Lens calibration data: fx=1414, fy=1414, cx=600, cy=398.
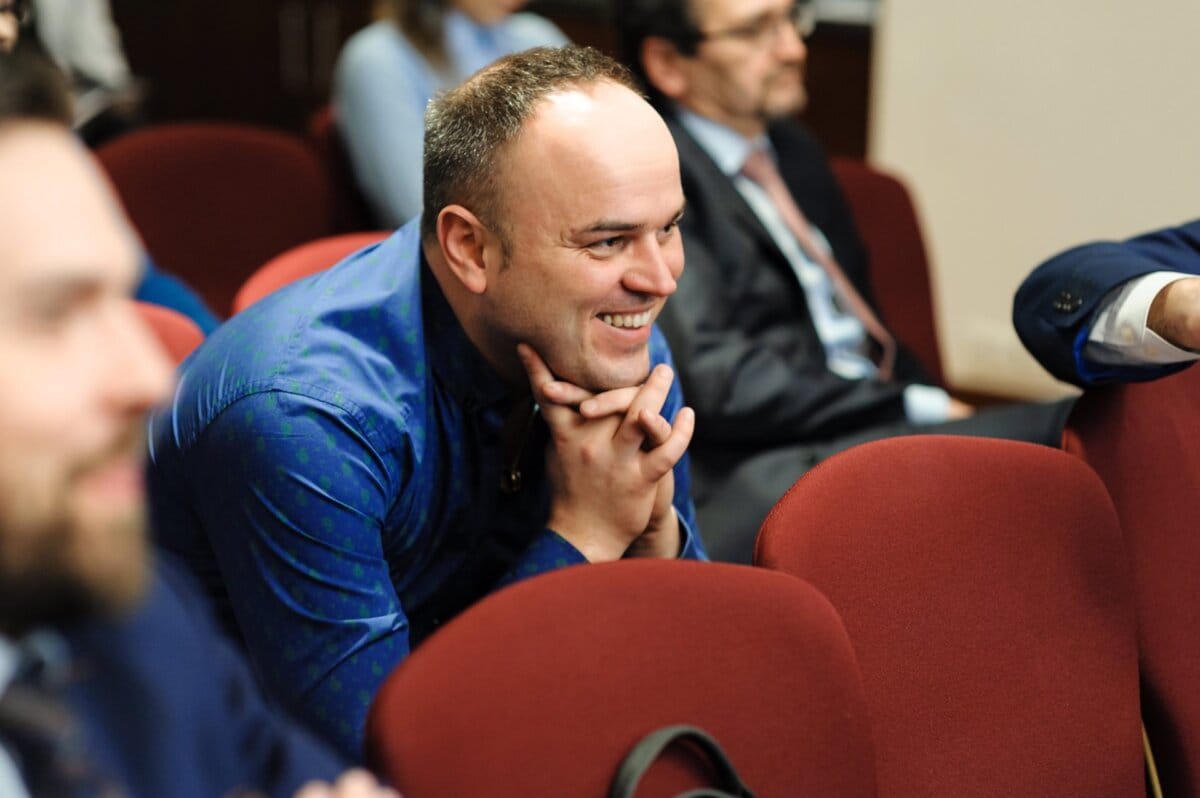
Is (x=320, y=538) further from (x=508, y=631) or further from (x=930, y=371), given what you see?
(x=930, y=371)

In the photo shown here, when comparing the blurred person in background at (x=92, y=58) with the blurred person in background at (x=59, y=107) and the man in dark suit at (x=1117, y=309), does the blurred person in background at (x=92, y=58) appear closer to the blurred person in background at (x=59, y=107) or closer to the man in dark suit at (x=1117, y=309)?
the blurred person in background at (x=59, y=107)

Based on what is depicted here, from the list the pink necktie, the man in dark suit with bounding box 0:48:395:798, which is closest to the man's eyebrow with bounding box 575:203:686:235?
the man in dark suit with bounding box 0:48:395:798

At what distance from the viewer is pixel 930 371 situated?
2.85 m

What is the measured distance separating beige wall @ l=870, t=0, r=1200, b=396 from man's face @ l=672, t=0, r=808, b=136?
1.12 meters

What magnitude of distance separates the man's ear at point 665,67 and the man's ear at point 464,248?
1208mm

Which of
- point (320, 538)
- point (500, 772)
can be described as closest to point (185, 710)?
point (500, 772)

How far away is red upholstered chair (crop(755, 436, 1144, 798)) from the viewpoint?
138cm

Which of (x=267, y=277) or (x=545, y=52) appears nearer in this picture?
(x=545, y=52)

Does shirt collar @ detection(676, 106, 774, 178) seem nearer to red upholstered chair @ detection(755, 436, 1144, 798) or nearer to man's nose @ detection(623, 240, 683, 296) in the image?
man's nose @ detection(623, 240, 683, 296)

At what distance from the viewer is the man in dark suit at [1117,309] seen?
1.67 metres

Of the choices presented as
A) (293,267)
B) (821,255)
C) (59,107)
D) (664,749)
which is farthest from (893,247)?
(59,107)

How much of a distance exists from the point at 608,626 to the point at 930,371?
1.86 metres

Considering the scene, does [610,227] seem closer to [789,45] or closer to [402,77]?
[789,45]

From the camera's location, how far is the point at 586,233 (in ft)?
4.96
